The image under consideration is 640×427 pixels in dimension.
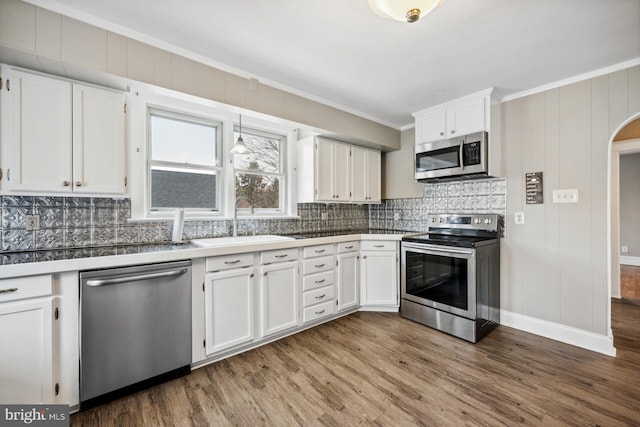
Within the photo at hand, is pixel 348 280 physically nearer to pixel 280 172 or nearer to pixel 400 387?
pixel 400 387

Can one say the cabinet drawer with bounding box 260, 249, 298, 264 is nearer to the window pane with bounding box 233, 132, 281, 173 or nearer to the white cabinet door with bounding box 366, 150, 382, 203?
the window pane with bounding box 233, 132, 281, 173

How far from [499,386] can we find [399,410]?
2.65 feet

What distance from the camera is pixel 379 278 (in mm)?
3279

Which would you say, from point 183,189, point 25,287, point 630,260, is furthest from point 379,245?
point 630,260

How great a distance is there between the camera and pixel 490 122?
110 inches

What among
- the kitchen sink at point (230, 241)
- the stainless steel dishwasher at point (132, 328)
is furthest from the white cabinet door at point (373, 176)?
the stainless steel dishwasher at point (132, 328)

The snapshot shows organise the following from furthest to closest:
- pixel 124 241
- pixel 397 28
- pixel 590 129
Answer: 1. pixel 590 129
2. pixel 124 241
3. pixel 397 28

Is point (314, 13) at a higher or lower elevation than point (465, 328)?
higher

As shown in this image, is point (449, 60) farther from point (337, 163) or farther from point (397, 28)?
point (337, 163)

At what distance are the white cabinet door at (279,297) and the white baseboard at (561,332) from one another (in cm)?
232

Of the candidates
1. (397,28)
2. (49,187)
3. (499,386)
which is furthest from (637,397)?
(49,187)

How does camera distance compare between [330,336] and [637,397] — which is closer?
[637,397]

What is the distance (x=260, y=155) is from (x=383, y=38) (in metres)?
1.77

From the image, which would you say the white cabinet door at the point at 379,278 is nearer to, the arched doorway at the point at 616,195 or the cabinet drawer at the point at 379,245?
the cabinet drawer at the point at 379,245
